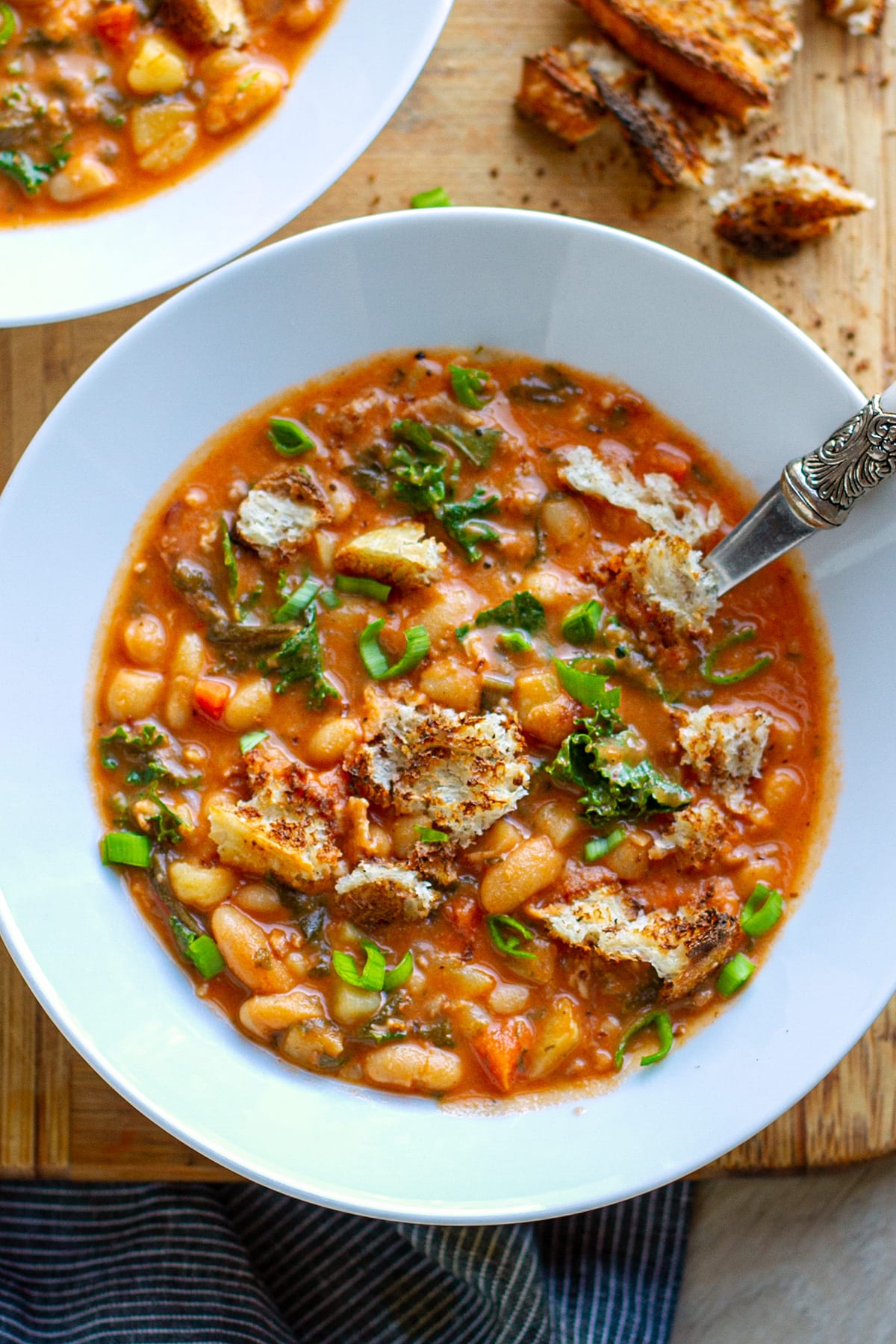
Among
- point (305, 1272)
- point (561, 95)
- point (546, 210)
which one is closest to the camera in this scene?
point (561, 95)

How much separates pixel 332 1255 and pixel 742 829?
85.2 inches

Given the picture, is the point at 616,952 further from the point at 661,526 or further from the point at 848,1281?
the point at 848,1281

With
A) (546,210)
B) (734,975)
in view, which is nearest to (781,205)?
(546,210)

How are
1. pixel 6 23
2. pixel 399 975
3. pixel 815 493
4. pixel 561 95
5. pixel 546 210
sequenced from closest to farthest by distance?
pixel 815 493, pixel 399 975, pixel 6 23, pixel 561 95, pixel 546 210

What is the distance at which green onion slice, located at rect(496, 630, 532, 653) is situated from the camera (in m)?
3.62

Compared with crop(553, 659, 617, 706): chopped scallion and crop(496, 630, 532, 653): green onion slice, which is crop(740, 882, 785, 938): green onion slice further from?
crop(496, 630, 532, 653): green onion slice

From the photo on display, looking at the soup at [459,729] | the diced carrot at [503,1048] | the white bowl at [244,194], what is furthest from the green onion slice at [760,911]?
the white bowl at [244,194]

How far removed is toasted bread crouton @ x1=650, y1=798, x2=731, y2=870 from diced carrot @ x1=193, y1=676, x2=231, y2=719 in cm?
140

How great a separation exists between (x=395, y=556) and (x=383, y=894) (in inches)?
39.7

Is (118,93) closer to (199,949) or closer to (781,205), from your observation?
(781,205)

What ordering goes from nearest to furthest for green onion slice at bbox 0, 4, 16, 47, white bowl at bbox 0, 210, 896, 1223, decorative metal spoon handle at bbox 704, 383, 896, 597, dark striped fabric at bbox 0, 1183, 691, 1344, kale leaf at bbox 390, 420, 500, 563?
decorative metal spoon handle at bbox 704, 383, 896, 597
white bowl at bbox 0, 210, 896, 1223
kale leaf at bbox 390, 420, 500, 563
green onion slice at bbox 0, 4, 16, 47
dark striped fabric at bbox 0, 1183, 691, 1344

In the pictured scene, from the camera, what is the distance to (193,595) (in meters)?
3.65

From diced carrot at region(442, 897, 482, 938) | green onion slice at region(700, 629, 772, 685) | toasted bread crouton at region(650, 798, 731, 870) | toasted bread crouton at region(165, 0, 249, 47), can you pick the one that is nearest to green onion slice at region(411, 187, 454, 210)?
toasted bread crouton at region(165, 0, 249, 47)

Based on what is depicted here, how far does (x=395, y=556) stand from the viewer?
11.6ft
